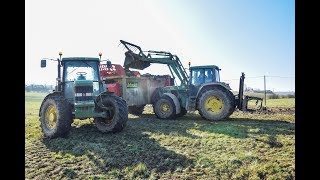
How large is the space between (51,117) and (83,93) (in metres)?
1.23

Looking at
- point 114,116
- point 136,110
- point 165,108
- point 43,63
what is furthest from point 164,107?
point 43,63

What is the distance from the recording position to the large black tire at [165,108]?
13164 millimetres

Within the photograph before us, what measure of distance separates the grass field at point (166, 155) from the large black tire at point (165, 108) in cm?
375

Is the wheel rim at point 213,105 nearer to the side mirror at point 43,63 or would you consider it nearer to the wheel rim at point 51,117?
the wheel rim at point 51,117

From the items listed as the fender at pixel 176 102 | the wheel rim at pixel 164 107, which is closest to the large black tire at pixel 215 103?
the fender at pixel 176 102

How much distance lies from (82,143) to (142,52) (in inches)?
320

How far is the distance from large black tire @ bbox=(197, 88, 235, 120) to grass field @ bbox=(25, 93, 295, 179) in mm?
2593

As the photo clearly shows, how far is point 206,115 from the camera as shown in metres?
12.2

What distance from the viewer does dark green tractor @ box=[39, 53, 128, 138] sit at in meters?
8.48

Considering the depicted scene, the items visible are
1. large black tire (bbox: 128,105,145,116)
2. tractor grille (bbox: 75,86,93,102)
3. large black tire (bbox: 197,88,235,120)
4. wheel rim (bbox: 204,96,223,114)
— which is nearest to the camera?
tractor grille (bbox: 75,86,93,102)

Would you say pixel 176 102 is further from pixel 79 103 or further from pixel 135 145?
pixel 135 145

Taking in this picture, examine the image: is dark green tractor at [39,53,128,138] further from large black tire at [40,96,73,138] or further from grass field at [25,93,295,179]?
grass field at [25,93,295,179]

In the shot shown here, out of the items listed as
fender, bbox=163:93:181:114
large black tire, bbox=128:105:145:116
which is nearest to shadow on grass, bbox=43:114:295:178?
fender, bbox=163:93:181:114
